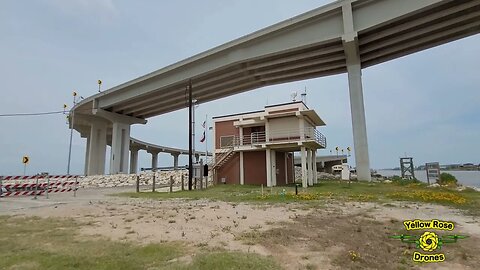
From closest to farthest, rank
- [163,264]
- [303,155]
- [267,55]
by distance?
[163,264] < [303,155] < [267,55]

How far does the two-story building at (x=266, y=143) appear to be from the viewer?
2673cm

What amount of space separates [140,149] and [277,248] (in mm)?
94314

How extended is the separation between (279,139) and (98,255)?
23.2m

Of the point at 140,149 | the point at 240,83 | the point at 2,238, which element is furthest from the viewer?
the point at 140,149

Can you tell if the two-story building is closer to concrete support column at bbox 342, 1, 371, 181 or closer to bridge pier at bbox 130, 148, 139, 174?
concrete support column at bbox 342, 1, 371, 181

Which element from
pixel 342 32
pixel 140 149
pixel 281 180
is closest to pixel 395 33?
pixel 342 32

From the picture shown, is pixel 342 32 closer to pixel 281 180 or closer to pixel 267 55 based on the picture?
pixel 267 55

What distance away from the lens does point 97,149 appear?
55.2 m

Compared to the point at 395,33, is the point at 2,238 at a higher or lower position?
lower

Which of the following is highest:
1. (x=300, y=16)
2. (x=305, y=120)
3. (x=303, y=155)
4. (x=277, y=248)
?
(x=300, y=16)

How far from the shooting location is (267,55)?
3131 centimetres

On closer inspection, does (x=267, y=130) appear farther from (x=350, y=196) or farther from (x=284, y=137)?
(x=350, y=196)

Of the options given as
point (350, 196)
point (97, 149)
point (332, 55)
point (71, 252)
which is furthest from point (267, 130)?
point (97, 149)

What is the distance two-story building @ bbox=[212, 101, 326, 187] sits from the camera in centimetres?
2673
